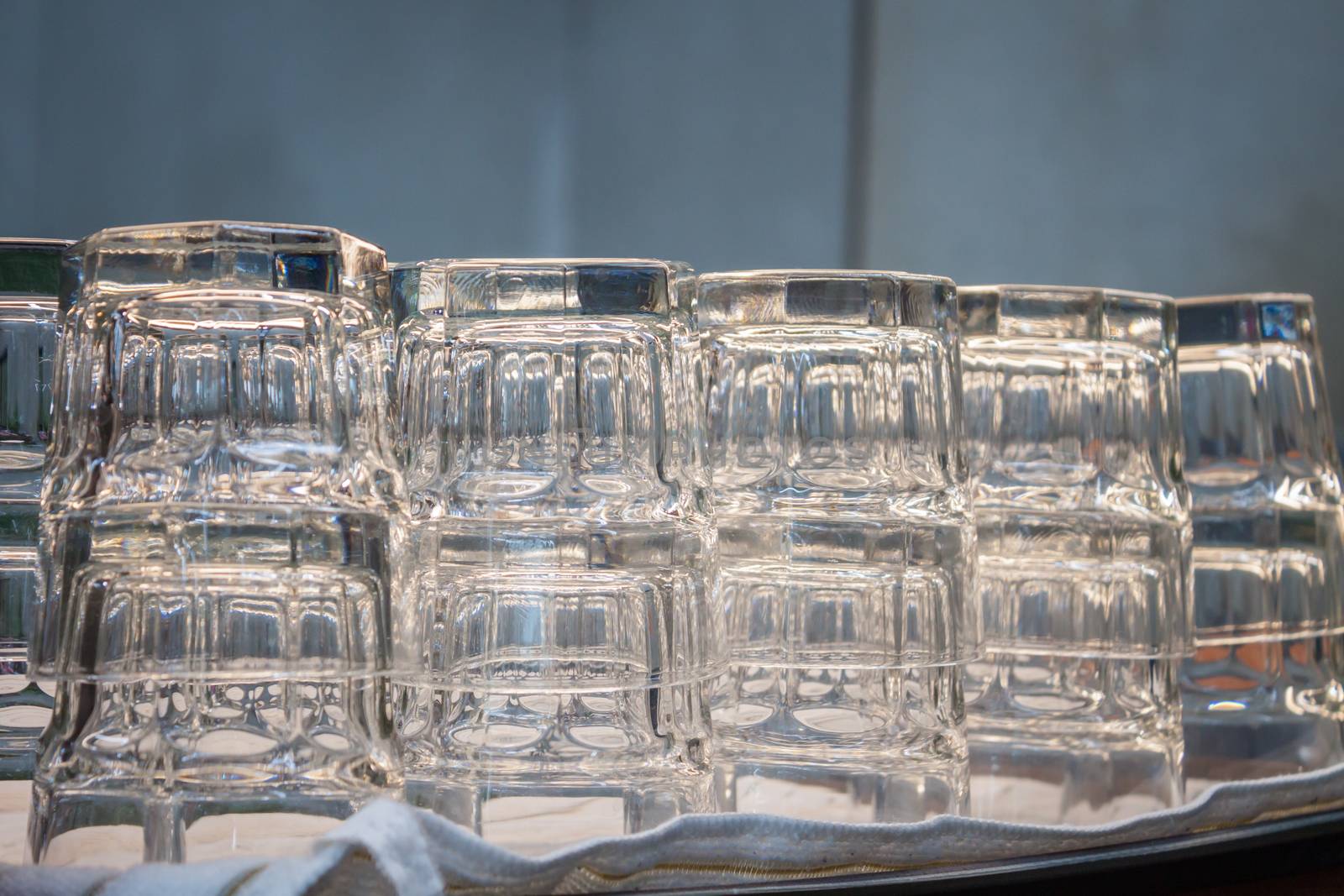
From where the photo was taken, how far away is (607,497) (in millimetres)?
372

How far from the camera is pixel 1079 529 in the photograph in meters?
0.52

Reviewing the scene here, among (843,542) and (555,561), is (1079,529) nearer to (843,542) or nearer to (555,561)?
(843,542)

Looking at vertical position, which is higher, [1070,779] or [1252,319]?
[1252,319]

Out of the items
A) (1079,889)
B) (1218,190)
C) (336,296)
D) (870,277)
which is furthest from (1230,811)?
(1218,190)

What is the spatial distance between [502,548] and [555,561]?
1 centimetres

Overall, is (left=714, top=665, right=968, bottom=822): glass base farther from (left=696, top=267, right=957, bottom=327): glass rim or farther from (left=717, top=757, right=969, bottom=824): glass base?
(left=696, top=267, right=957, bottom=327): glass rim

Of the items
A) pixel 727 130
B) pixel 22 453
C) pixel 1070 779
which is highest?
pixel 727 130

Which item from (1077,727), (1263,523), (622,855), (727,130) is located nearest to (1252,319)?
(1263,523)

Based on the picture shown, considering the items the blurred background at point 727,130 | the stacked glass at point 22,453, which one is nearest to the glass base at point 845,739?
the stacked glass at point 22,453

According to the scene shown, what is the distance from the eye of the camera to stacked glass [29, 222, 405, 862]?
34cm

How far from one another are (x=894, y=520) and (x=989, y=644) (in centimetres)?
13

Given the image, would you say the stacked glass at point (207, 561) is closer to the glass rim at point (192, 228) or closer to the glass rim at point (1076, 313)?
the glass rim at point (192, 228)

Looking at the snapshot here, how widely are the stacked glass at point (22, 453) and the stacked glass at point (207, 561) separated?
8 centimetres

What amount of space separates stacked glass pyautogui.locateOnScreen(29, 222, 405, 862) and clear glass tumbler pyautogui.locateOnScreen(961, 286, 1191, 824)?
0.26 metres
